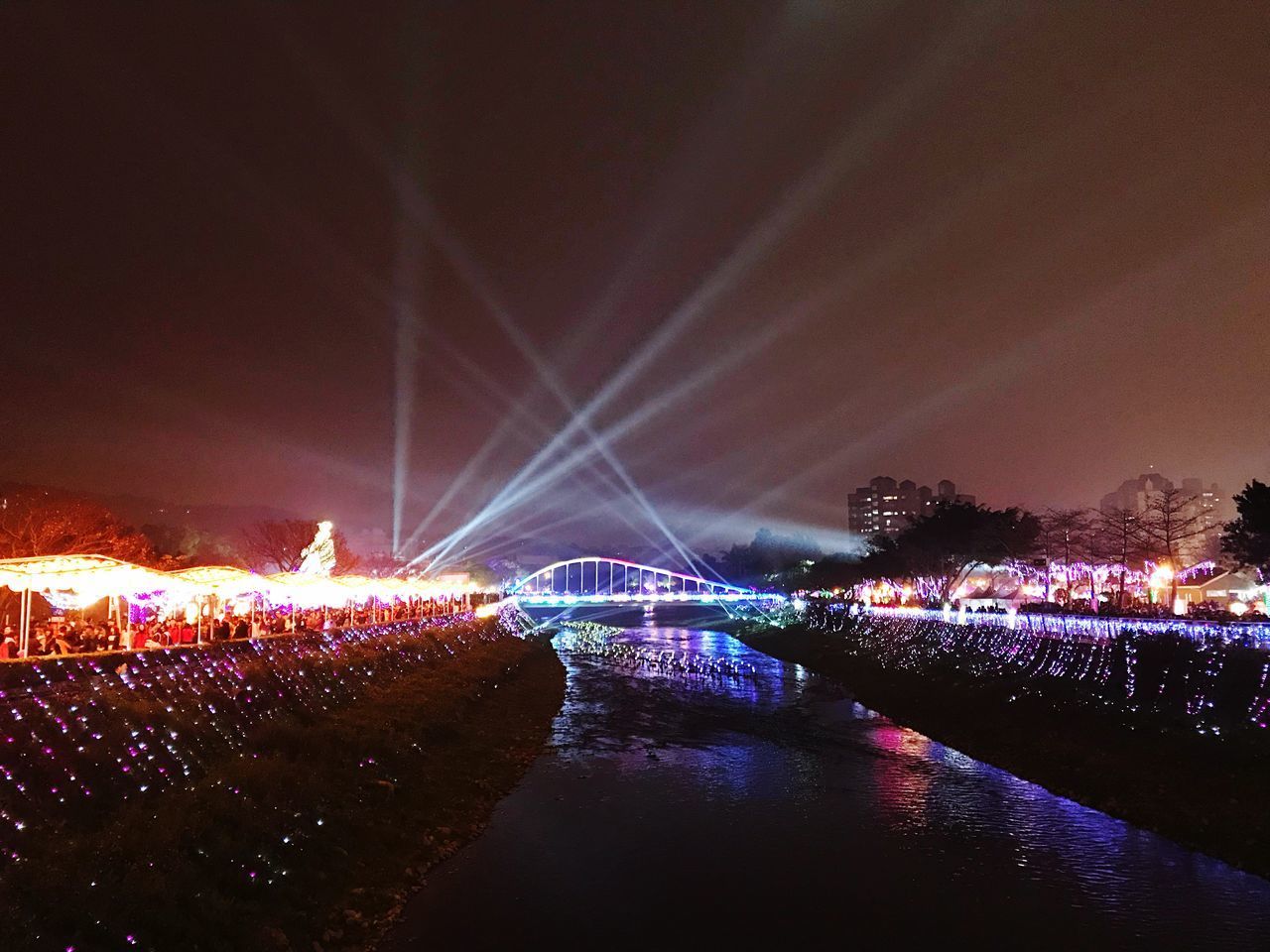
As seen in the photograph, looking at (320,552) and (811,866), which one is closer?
(811,866)

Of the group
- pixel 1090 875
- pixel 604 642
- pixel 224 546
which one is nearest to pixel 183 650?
pixel 1090 875

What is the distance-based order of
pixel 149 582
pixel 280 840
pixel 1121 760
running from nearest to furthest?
1. pixel 280 840
2. pixel 1121 760
3. pixel 149 582

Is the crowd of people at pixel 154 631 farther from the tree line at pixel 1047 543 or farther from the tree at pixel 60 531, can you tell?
the tree line at pixel 1047 543

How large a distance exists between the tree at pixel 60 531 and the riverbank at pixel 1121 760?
117ft

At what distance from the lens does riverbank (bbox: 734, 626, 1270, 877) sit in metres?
16.6

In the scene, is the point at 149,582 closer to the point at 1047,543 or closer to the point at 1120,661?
the point at 1120,661

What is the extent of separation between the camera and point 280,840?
1341 centimetres

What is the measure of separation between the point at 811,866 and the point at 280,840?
29.1 ft

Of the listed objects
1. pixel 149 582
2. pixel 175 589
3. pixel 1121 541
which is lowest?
pixel 175 589

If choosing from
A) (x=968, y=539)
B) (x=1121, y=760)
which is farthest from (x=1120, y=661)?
(x=968, y=539)

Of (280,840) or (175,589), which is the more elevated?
(175,589)

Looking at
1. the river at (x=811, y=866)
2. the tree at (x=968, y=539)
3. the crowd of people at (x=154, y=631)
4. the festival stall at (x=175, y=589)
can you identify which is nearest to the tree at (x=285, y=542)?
the festival stall at (x=175, y=589)

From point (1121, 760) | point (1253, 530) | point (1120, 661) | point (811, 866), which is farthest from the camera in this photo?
point (1253, 530)

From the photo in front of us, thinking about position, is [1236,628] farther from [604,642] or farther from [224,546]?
[224,546]
